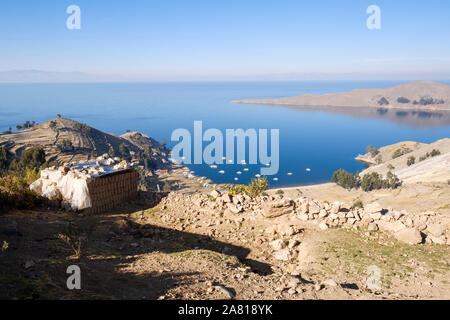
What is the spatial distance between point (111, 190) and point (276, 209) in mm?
6697

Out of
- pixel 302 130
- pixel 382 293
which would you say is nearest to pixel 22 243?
pixel 382 293

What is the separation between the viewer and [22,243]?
771 centimetres

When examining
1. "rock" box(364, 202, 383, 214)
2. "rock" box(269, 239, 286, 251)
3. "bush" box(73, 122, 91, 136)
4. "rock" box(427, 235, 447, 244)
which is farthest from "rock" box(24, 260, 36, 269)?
"bush" box(73, 122, 91, 136)

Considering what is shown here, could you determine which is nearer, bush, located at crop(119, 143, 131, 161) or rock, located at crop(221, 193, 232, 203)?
rock, located at crop(221, 193, 232, 203)

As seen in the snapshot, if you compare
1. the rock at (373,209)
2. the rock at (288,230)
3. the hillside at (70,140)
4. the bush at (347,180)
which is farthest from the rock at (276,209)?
the hillside at (70,140)

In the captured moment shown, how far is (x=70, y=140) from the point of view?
7112cm

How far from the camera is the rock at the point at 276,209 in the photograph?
1125 centimetres

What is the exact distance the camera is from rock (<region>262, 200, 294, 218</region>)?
1125 cm

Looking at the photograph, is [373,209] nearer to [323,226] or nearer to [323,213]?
[323,213]

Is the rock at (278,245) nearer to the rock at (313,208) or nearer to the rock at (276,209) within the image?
the rock at (276,209)

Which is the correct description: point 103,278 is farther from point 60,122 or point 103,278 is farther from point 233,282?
point 60,122
